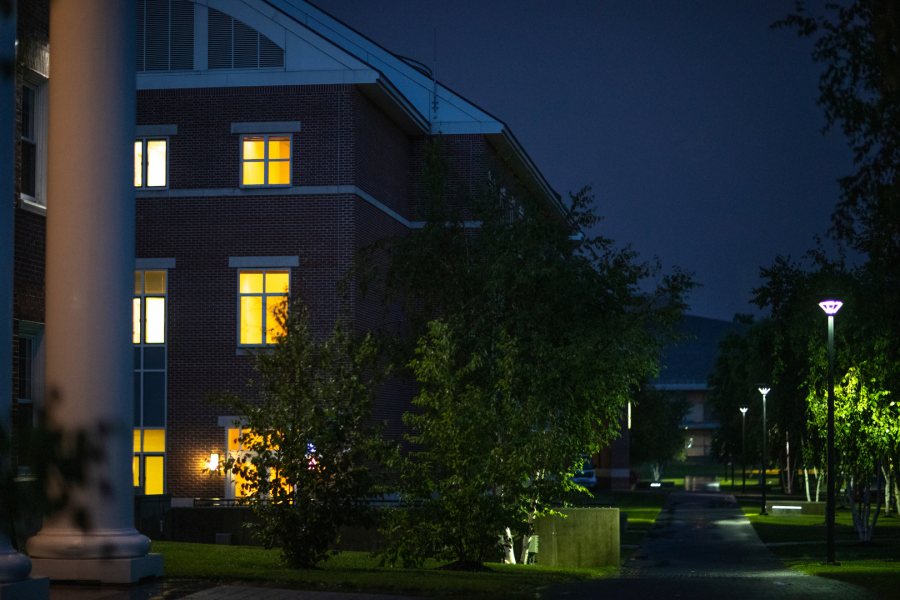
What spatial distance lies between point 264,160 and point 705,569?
1656cm

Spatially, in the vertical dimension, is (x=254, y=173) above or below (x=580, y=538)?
above

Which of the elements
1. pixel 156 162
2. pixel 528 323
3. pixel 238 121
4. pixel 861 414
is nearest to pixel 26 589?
pixel 528 323

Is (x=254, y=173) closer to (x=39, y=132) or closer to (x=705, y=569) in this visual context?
(x=705, y=569)

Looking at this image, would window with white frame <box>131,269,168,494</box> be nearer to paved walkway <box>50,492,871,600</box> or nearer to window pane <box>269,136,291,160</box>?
window pane <box>269,136,291,160</box>

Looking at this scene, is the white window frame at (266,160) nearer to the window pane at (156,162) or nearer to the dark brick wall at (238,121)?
the dark brick wall at (238,121)

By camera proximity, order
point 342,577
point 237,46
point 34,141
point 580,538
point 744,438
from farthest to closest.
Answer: point 744,438 < point 237,46 < point 580,538 < point 34,141 < point 342,577

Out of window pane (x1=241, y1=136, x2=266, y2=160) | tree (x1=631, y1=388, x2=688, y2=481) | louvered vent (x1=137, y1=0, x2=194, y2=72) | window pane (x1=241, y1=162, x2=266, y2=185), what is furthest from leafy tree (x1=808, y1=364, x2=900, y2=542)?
tree (x1=631, y1=388, x2=688, y2=481)

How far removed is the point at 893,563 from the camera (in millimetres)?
33125

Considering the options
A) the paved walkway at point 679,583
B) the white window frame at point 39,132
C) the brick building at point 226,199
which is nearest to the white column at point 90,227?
the paved walkway at point 679,583

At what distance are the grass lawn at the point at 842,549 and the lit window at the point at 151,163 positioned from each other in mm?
20286

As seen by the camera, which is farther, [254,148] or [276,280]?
[254,148]

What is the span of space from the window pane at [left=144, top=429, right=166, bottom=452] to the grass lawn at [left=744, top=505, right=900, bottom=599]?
57.2ft

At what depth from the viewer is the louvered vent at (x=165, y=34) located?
1534 inches

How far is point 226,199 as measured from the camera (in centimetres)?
3844
